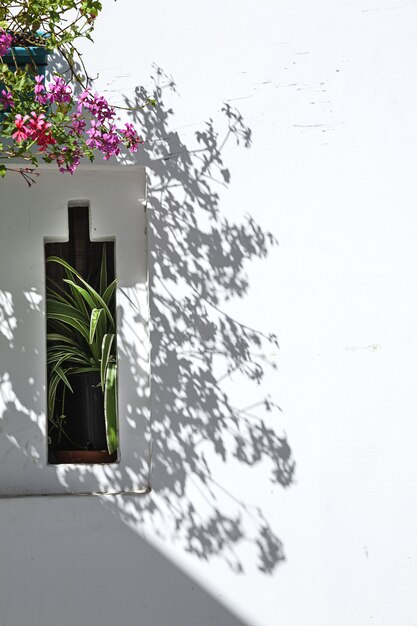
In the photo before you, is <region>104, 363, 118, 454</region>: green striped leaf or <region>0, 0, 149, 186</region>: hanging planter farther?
<region>104, 363, 118, 454</region>: green striped leaf

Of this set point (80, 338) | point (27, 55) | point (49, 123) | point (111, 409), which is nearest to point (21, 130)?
point (49, 123)

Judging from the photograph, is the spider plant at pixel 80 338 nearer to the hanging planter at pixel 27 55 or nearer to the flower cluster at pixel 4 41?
the hanging planter at pixel 27 55

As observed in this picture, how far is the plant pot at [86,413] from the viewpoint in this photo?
3387 millimetres

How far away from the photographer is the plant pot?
3.39 metres

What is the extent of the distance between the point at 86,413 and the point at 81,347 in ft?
0.85

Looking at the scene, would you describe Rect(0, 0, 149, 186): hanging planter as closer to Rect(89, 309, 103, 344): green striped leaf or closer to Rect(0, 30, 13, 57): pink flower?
Rect(0, 30, 13, 57): pink flower

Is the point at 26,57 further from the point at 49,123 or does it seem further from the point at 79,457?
the point at 79,457

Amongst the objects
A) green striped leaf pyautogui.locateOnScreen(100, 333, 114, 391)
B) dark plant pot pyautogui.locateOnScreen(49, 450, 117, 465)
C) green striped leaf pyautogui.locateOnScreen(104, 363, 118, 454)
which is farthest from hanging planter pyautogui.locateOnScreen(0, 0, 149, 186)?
dark plant pot pyautogui.locateOnScreen(49, 450, 117, 465)

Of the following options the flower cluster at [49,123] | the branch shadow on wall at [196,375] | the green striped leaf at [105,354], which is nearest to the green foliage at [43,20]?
the flower cluster at [49,123]

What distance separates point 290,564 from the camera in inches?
129

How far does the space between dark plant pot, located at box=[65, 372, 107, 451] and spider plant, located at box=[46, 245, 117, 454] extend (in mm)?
28

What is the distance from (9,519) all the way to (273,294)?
4.28 feet

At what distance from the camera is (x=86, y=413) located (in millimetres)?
3387

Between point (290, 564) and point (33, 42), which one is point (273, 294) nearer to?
point (290, 564)
